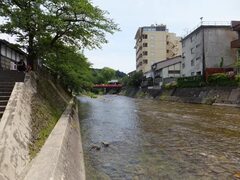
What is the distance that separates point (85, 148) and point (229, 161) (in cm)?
597

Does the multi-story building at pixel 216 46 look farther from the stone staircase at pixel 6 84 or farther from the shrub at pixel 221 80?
the stone staircase at pixel 6 84

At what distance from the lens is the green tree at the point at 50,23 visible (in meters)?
18.9

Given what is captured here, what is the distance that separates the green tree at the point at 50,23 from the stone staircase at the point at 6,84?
9.88 ft

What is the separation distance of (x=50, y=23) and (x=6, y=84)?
5045 mm

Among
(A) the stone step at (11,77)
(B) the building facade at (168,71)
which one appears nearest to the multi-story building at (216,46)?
(B) the building facade at (168,71)

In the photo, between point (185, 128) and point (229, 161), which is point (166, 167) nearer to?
point (229, 161)

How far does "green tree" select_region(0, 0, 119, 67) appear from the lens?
18891 mm

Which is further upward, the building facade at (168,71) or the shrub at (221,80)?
the building facade at (168,71)

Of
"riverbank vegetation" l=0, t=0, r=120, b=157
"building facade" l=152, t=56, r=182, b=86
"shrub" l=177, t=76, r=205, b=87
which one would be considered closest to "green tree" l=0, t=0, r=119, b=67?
"riverbank vegetation" l=0, t=0, r=120, b=157

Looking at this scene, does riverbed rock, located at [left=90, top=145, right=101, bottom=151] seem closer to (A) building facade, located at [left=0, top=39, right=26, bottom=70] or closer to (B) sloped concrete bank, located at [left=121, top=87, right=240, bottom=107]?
(A) building facade, located at [left=0, top=39, right=26, bottom=70]

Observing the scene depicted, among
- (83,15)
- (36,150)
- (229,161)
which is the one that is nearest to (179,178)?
(229,161)

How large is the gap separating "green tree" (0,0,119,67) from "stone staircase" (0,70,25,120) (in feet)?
9.88

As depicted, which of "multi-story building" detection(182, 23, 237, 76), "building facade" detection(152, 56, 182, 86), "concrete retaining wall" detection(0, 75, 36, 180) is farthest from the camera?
"building facade" detection(152, 56, 182, 86)

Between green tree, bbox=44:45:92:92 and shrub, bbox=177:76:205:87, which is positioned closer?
green tree, bbox=44:45:92:92
